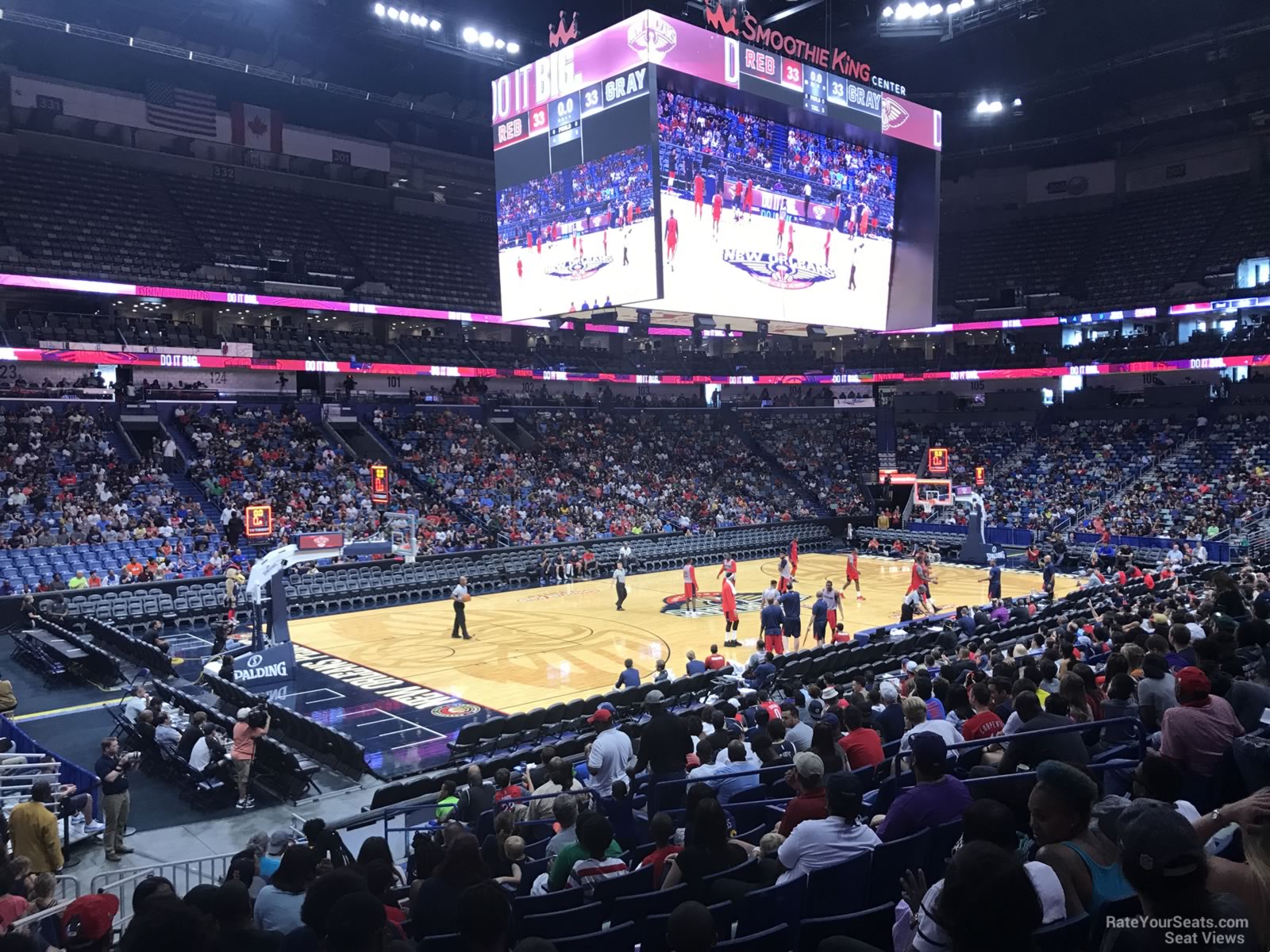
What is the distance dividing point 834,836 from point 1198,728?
2555 millimetres

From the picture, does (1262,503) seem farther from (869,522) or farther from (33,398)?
(33,398)

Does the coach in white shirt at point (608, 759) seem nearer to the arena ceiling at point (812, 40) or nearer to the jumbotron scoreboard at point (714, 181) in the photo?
the jumbotron scoreboard at point (714, 181)

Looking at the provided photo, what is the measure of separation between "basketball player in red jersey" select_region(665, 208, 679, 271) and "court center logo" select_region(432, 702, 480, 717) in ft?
40.7

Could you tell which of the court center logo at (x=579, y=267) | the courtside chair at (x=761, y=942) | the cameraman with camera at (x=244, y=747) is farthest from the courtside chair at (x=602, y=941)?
the court center logo at (x=579, y=267)

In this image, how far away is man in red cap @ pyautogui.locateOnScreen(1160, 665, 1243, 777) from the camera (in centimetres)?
577

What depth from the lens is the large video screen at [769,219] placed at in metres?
24.7

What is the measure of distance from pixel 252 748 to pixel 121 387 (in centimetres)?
3025

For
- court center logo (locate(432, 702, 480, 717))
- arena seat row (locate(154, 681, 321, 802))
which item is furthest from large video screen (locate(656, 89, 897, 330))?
arena seat row (locate(154, 681, 321, 802))

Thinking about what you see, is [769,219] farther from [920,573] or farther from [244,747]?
[244,747]

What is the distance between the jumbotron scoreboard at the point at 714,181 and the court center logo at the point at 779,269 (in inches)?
1.7

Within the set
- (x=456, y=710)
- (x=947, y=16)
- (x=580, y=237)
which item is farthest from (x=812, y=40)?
(x=456, y=710)

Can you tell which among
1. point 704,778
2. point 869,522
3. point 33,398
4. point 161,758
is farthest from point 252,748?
point 869,522

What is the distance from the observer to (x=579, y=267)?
25.8 m

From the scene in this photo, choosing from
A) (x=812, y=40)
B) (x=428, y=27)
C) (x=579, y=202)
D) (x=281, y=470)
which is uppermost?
(x=812, y=40)
